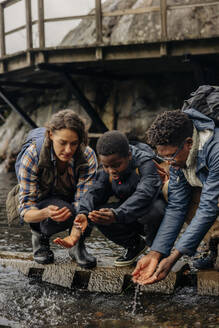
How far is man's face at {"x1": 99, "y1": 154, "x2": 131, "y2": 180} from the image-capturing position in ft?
10.2

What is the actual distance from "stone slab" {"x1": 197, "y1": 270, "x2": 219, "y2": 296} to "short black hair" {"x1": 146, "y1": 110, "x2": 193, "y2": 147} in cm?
92

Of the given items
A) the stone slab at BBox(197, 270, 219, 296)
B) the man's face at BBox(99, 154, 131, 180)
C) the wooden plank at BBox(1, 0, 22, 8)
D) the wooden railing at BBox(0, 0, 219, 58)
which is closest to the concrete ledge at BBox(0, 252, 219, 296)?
the stone slab at BBox(197, 270, 219, 296)

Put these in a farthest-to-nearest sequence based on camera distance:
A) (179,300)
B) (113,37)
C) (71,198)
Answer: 1. (113,37)
2. (71,198)
3. (179,300)

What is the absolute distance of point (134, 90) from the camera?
40.9 ft

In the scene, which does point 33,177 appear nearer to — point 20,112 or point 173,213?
point 173,213

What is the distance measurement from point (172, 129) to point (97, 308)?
124 centimetres

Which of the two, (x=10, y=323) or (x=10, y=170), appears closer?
(x=10, y=323)

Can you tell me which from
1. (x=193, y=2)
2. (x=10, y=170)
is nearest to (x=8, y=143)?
(x=10, y=170)

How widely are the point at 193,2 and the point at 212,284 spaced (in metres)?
7.42

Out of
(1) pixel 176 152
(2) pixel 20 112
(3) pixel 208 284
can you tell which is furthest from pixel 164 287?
(2) pixel 20 112

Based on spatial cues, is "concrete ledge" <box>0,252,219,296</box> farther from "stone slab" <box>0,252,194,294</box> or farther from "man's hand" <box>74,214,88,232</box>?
"man's hand" <box>74,214,88,232</box>

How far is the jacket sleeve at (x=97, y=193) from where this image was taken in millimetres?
3244

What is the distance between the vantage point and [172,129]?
9.23ft

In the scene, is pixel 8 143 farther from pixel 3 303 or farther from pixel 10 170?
pixel 3 303
